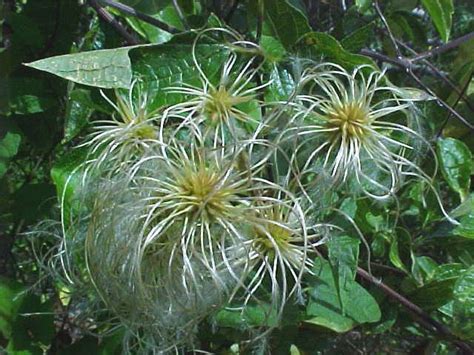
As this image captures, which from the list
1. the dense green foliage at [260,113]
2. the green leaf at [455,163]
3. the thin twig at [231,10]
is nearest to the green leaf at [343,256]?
the dense green foliage at [260,113]

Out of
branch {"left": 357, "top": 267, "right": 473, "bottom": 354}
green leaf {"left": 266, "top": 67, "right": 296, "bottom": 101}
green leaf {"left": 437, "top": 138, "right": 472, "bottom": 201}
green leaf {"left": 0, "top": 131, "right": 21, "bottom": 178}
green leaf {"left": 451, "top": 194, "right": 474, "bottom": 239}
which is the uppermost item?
green leaf {"left": 266, "top": 67, "right": 296, "bottom": 101}

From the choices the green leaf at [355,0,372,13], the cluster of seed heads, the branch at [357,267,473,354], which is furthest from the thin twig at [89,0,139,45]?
the branch at [357,267,473,354]

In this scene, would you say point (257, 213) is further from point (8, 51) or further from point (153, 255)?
point (8, 51)

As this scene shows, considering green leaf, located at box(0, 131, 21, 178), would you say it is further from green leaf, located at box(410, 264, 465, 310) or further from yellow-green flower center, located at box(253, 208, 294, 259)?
green leaf, located at box(410, 264, 465, 310)

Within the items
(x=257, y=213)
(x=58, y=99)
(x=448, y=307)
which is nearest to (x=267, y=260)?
(x=257, y=213)

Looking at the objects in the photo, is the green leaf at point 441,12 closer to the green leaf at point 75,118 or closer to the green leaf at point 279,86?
the green leaf at point 279,86

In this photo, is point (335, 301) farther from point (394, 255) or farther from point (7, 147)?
point (7, 147)
